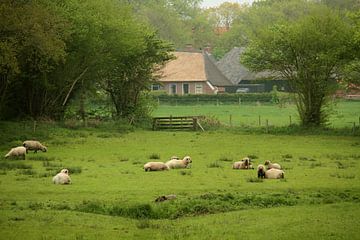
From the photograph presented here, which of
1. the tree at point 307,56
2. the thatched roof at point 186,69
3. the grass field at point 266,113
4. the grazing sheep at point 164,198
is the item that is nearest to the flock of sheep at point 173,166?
the grazing sheep at point 164,198

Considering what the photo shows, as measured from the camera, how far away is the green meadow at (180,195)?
1538cm

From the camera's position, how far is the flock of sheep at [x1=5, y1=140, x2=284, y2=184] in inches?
894

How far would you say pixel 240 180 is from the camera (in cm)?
2355

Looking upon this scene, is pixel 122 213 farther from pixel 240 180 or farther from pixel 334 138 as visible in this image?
pixel 334 138

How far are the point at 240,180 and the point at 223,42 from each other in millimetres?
121167

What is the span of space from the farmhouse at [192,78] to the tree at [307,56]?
5555 cm

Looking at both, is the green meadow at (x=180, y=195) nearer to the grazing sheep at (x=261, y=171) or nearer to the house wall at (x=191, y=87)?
the grazing sheep at (x=261, y=171)

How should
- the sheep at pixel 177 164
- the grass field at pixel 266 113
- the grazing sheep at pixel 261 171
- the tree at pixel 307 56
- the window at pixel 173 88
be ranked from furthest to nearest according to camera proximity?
the window at pixel 173 88 < the grass field at pixel 266 113 < the tree at pixel 307 56 < the sheep at pixel 177 164 < the grazing sheep at pixel 261 171

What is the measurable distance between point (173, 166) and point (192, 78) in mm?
79701

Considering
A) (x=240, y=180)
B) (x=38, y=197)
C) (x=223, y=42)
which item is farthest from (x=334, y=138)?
(x=223, y=42)

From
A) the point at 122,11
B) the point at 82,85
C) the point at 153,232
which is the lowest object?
the point at 153,232

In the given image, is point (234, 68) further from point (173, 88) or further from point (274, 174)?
point (274, 174)

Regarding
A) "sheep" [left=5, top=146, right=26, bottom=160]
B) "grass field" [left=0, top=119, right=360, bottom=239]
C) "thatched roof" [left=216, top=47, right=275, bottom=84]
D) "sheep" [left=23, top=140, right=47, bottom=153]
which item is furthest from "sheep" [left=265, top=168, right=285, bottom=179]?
"thatched roof" [left=216, top=47, right=275, bottom=84]

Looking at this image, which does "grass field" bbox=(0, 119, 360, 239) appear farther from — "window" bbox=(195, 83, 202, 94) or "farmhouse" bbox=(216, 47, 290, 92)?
"window" bbox=(195, 83, 202, 94)
